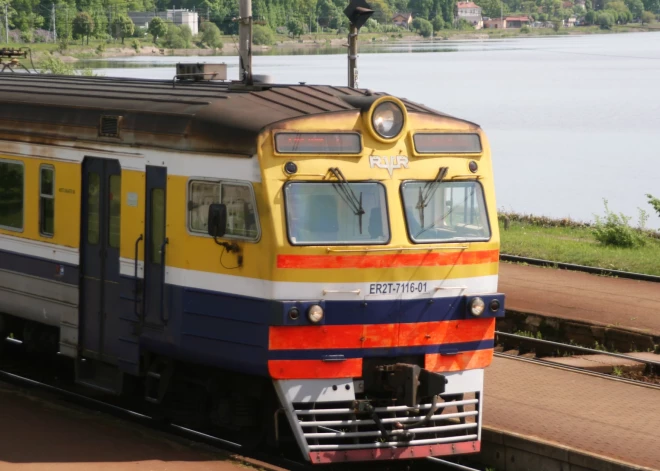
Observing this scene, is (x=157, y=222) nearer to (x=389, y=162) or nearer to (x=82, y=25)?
(x=389, y=162)

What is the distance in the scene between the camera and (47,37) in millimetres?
84062

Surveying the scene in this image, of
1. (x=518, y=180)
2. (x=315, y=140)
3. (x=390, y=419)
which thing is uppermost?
(x=315, y=140)

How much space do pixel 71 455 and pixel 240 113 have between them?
3.40m

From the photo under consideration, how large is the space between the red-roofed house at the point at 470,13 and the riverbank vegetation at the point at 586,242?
12181cm

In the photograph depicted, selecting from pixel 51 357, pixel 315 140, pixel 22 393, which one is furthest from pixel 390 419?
pixel 51 357

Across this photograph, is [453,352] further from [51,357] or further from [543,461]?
[51,357]

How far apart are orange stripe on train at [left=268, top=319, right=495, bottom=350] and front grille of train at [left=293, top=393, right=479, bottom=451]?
52cm

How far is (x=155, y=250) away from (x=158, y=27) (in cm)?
5609

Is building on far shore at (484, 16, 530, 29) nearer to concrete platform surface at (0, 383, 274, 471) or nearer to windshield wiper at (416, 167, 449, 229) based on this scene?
concrete platform surface at (0, 383, 274, 471)

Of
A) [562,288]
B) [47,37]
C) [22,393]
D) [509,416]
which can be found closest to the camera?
[509,416]

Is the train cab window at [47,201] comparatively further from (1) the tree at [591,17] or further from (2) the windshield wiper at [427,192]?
(1) the tree at [591,17]

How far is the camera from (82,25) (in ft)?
242

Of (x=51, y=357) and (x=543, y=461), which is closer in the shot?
(x=543, y=461)

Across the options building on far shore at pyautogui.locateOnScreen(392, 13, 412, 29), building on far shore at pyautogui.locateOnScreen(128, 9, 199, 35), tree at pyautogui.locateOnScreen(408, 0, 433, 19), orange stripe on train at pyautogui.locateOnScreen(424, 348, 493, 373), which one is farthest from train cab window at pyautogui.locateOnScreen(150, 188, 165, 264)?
tree at pyautogui.locateOnScreen(408, 0, 433, 19)
